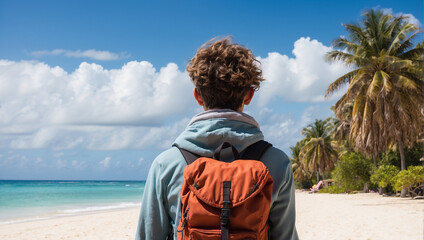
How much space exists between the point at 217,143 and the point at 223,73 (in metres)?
0.28

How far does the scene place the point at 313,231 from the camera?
10.4 meters

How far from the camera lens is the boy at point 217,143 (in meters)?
1.52

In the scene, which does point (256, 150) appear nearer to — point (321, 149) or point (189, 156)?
point (189, 156)

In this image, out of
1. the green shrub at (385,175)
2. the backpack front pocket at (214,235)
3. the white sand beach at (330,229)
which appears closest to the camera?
the backpack front pocket at (214,235)

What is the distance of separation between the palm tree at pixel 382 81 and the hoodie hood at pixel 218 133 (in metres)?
19.3

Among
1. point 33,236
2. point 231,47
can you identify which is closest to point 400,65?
point 33,236

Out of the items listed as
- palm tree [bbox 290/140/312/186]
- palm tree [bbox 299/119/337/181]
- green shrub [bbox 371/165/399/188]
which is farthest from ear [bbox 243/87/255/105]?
palm tree [bbox 290/140/312/186]

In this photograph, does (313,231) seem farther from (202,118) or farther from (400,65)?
(400,65)

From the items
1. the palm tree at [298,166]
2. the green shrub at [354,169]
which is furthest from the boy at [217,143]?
the palm tree at [298,166]

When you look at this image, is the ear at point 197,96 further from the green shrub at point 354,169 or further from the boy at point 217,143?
the green shrub at point 354,169

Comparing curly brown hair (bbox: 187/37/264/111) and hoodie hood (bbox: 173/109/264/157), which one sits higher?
curly brown hair (bbox: 187/37/264/111)

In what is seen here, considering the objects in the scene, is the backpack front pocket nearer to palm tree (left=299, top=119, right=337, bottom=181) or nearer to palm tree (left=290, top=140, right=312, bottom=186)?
palm tree (left=299, top=119, right=337, bottom=181)

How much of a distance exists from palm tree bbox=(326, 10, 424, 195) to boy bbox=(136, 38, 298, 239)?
63.1ft

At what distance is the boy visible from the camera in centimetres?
152
